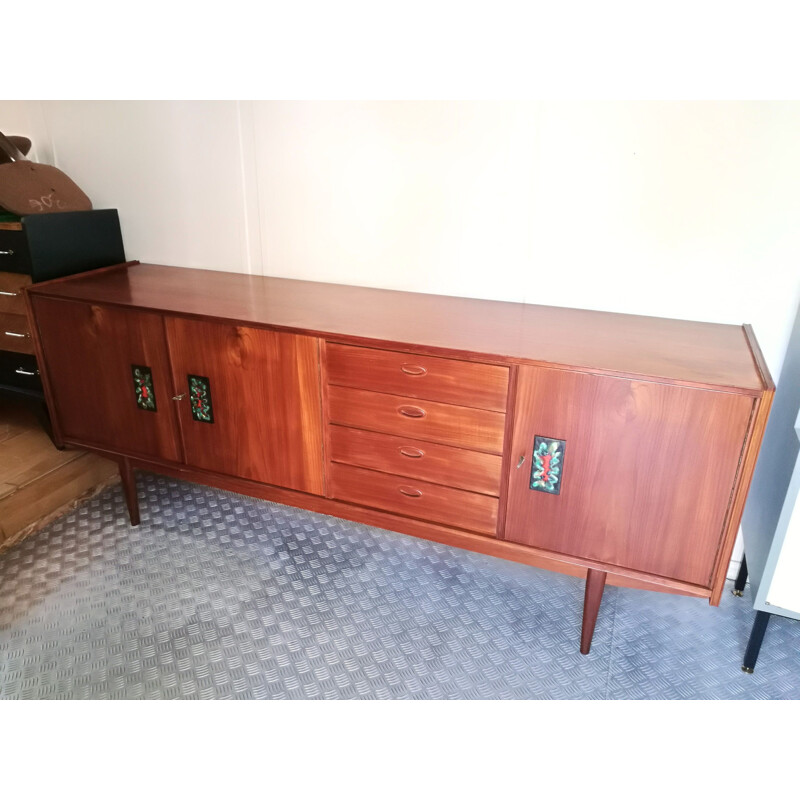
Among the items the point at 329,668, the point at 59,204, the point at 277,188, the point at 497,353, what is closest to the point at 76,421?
the point at 59,204

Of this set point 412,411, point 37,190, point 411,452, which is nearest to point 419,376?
point 412,411

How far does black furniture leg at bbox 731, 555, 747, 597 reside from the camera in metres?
1.80

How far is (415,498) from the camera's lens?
163cm

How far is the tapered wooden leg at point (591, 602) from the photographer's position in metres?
1.52

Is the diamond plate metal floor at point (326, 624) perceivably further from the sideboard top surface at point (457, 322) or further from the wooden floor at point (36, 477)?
the sideboard top surface at point (457, 322)

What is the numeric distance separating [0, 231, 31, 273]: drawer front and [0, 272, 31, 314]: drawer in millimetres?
33

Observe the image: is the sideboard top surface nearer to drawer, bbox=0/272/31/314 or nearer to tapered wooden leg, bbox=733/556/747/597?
drawer, bbox=0/272/31/314

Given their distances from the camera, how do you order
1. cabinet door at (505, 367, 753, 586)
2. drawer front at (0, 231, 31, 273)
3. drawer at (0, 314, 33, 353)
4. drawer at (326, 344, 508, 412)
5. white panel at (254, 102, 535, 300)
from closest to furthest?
cabinet door at (505, 367, 753, 586) → drawer at (326, 344, 508, 412) → white panel at (254, 102, 535, 300) → drawer front at (0, 231, 31, 273) → drawer at (0, 314, 33, 353)

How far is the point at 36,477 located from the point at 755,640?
2.22 m

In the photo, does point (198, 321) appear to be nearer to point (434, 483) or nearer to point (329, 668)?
point (434, 483)

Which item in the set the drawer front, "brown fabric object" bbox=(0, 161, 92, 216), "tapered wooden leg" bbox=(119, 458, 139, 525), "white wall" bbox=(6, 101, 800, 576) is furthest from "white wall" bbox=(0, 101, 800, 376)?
"tapered wooden leg" bbox=(119, 458, 139, 525)

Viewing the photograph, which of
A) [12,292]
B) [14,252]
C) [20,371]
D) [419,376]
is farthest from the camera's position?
[20,371]

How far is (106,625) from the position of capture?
1700 millimetres

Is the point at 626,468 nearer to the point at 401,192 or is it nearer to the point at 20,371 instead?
the point at 401,192
